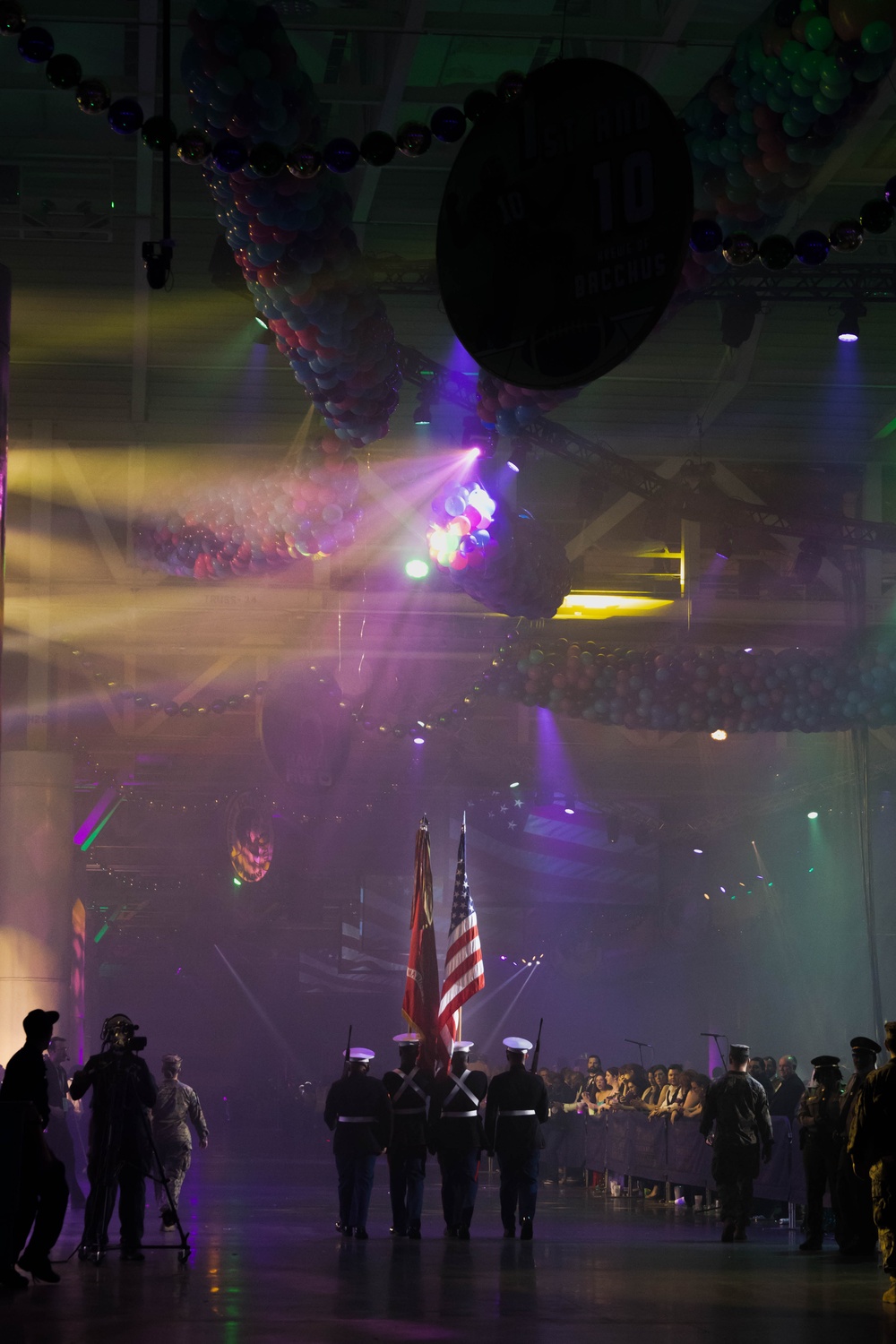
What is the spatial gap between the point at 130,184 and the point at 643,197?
8.17 m

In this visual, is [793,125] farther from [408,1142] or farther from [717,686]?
[717,686]

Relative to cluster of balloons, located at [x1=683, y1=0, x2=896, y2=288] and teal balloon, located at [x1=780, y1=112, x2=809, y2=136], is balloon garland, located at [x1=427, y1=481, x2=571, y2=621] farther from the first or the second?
teal balloon, located at [x1=780, y1=112, x2=809, y2=136]

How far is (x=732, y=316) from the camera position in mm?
14773

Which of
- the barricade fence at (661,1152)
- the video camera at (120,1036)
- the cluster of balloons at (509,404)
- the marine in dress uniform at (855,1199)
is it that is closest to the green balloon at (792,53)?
the cluster of balloons at (509,404)

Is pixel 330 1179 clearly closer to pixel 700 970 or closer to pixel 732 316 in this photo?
pixel 732 316

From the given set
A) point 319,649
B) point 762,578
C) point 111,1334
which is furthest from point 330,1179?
point 111,1334

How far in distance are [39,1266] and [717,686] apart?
1012cm

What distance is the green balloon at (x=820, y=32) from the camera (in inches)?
316

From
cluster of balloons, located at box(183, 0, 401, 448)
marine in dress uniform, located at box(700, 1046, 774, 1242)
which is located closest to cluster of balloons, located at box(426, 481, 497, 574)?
cluster of balloons, located at box(183, 0, 401, 448)

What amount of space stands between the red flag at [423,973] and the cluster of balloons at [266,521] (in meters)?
3.35

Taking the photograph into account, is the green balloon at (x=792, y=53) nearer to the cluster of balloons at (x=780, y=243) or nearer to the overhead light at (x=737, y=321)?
the cluster of balloons at (x=780, y=243)

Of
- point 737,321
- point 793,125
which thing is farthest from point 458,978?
point 793,125

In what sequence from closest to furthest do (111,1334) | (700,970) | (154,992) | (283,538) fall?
1. (111,1334)
2. (283,538)
3. (700,970)
4. (154,992)

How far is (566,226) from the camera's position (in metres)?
6.77
